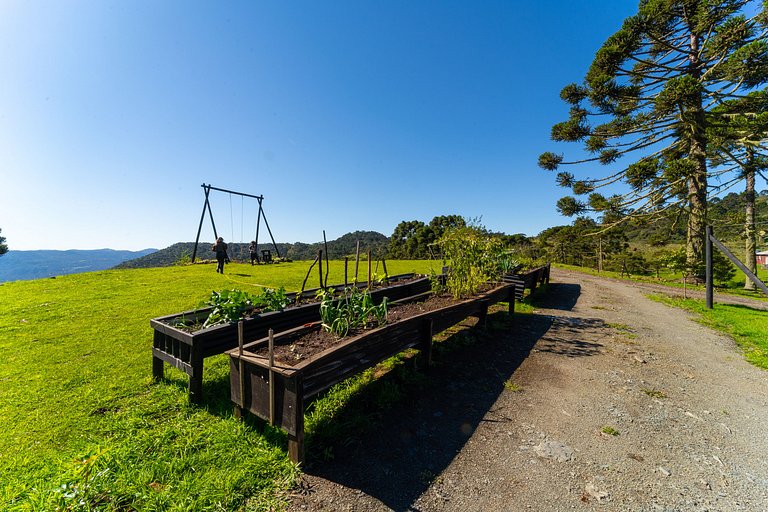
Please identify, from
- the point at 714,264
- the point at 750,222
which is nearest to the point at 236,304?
the point at 750,222

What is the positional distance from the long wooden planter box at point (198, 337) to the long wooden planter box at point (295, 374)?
0.49m

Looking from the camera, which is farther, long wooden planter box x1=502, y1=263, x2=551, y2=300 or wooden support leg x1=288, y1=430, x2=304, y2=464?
long wooden planter box x1=502, y1=263, x2=551, y2=300

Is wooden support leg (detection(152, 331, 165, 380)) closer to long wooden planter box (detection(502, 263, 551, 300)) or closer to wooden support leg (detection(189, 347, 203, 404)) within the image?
wooden support leg (detection(189, 347, 203, 404))

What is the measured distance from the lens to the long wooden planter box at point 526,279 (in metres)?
7.11

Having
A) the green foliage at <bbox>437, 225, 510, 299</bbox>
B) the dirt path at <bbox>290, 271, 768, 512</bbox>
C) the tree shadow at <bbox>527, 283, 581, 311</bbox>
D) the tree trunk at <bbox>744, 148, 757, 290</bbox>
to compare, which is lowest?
the dirt path at <bbox>290, 271, 768, 512</bbox>

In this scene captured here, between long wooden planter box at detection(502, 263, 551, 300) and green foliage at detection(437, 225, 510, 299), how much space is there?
40.9 inches

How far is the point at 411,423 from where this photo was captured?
8.66ft

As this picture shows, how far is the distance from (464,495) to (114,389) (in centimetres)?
356

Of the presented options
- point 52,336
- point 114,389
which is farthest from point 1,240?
point 114,389

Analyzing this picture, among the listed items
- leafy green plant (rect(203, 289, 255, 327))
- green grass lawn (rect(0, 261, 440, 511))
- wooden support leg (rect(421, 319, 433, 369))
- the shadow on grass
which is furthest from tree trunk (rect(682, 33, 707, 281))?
green grass lawn (rect(0, 261, 440, 511))

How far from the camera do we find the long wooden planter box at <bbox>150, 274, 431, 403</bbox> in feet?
8.86

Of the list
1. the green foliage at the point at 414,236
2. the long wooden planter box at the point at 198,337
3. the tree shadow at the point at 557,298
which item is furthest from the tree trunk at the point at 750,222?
the green foliage at the point at 414,236

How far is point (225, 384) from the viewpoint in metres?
3.11

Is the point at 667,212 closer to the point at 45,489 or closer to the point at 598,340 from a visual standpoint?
the point at 598,340
